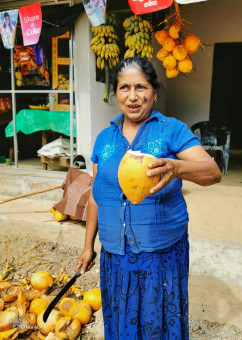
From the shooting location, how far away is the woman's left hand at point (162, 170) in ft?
3.53

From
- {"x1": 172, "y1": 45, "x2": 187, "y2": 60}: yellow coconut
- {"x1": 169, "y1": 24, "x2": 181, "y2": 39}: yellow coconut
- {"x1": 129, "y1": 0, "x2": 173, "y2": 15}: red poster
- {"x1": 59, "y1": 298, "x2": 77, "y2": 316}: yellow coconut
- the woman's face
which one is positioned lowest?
{"x1": 59, "y1": 298, "x2": 77, "y2": 316}: yellow coconut

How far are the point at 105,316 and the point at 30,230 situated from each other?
A: 2293 millimetres

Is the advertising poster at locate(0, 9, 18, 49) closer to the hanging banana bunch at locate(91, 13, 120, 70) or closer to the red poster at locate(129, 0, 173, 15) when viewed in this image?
the hanging banana bunch at locate(91, 13, 120, 70)

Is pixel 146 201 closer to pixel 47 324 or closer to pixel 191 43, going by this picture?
pixel 47 324

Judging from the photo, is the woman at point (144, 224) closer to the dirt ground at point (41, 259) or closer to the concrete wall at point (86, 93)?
the dirt ground at point (41, 259)

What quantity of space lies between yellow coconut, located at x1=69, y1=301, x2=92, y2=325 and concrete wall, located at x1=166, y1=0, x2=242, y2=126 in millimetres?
5015

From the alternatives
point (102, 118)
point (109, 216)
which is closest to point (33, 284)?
point (109, 216)

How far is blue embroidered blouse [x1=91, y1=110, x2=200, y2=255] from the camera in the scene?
1476 millimetres

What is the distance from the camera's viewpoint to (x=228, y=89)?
6707 millimetres

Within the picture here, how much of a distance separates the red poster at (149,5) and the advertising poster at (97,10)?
41cm

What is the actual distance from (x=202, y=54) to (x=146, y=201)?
5744mm

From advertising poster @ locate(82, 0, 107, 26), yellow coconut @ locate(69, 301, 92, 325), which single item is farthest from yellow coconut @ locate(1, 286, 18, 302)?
advertising poster @ locate(82, 0, 107, 26)

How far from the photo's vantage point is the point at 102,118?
16.6ft

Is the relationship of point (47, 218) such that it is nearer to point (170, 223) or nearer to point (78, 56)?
point (78, 56)
